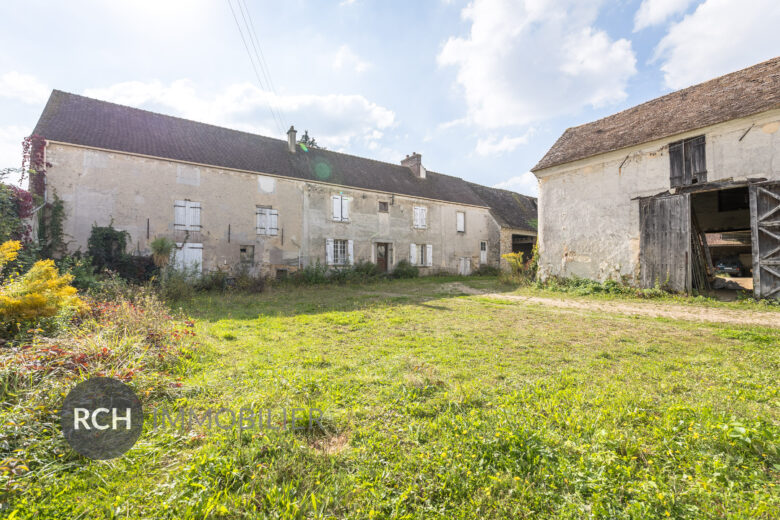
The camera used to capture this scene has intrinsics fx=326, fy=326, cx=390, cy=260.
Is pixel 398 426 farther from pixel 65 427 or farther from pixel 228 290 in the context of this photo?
pixel 228 290

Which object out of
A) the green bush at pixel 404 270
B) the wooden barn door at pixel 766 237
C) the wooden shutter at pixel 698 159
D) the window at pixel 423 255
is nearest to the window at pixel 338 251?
the green bush at pixel 404 270

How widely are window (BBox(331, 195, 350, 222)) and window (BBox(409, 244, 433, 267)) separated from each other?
14.2ft

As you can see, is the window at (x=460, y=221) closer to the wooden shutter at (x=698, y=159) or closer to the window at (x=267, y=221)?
the window at (x=267, y=221)

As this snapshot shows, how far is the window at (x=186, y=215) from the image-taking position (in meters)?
12.2

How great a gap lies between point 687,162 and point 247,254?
48.8 ft

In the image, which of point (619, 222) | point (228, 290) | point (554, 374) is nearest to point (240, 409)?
point (554, 374)

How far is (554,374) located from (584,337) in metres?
1.89

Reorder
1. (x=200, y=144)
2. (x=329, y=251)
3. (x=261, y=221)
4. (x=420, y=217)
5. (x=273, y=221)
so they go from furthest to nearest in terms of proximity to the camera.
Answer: (x=420, y=217), (x=329, y=251), (x=273, y=221), (x=261, y=221), (x=200, y=144)

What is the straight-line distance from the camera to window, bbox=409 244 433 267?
59.1ft

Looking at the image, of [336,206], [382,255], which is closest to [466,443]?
[336,206]

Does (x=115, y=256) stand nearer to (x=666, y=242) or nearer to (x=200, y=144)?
(x=200, y=144)

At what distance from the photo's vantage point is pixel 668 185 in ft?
29.3

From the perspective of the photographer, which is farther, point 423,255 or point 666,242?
point 423,255

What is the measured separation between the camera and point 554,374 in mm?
3213
